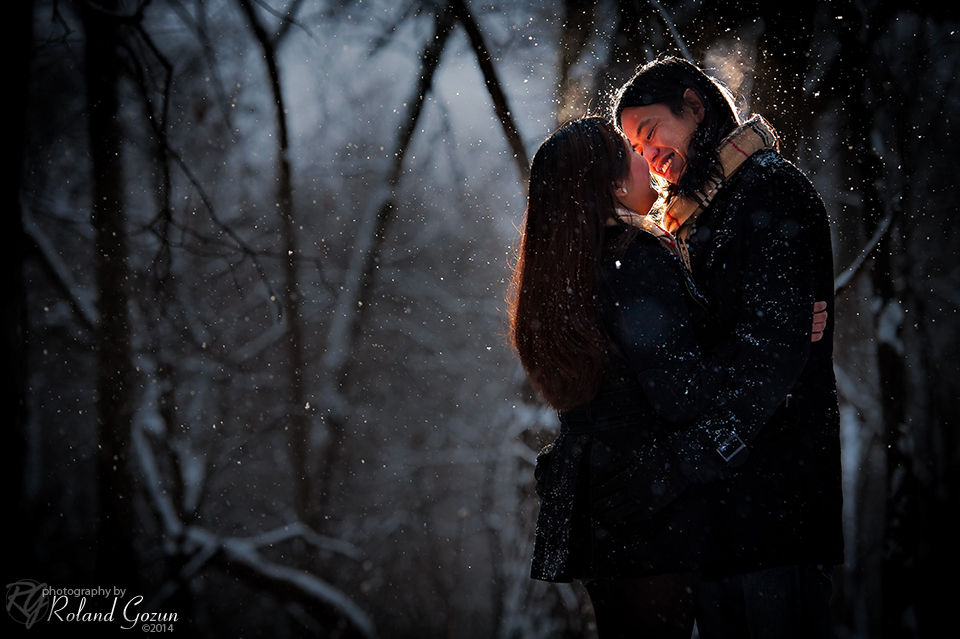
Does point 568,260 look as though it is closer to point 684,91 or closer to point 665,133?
point 665,133

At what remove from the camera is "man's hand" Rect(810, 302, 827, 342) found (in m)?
1.46

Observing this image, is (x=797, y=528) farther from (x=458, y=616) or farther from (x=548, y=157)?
(x=458, y=616)

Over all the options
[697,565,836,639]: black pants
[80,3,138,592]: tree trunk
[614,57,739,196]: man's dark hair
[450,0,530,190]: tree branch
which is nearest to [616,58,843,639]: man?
[697,565,836,639]: black pants

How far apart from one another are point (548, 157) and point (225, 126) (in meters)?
3.04

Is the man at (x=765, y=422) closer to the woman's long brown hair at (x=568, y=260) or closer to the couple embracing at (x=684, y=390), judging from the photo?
the couple embracing at (x=684, y=390)

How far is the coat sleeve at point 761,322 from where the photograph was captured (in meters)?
1.29

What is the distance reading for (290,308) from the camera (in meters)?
3.68

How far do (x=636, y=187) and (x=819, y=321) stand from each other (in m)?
0.60

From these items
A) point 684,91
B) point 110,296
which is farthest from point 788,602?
point 110,296

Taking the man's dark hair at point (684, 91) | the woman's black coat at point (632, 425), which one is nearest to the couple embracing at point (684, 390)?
the woman's black coat at point (632, 425)

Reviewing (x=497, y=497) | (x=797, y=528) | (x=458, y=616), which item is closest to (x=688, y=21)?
(x=797, y=528)

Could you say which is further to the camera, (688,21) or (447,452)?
(447,452)

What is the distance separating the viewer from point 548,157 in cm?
151

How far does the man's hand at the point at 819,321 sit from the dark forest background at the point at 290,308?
2.03 m
